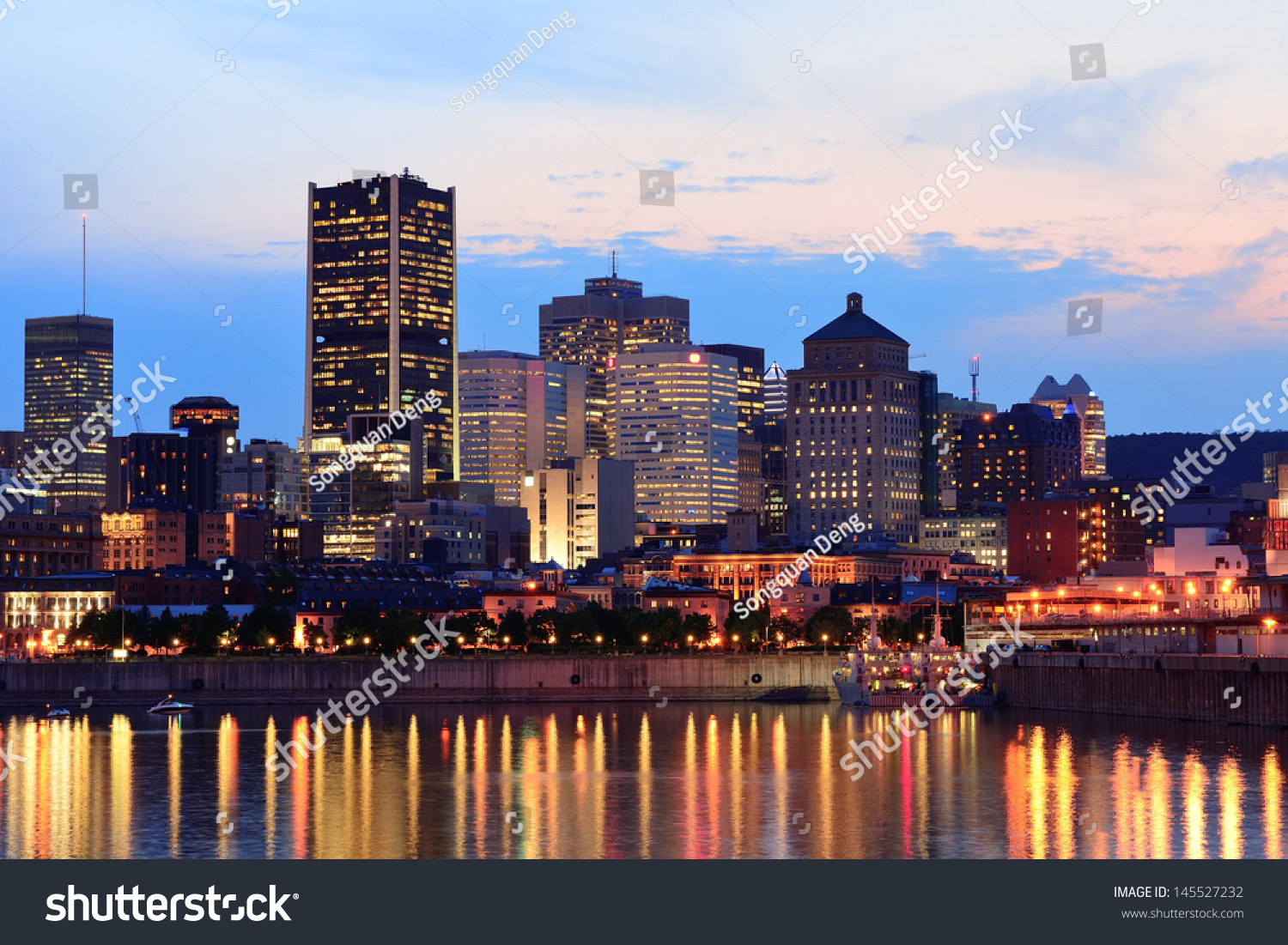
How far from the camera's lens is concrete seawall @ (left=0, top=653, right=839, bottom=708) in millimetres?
188250

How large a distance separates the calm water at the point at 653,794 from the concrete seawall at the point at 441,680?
4193 centimetres

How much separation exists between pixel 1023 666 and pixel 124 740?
268 feet

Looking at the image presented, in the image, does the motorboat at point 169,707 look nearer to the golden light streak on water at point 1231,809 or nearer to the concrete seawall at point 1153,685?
the concrete seawall at point 1153,685

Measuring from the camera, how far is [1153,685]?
149 m

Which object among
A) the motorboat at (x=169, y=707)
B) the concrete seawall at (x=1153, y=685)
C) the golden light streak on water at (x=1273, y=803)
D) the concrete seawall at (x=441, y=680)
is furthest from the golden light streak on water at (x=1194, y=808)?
the motorboat at (x=169, y=707)

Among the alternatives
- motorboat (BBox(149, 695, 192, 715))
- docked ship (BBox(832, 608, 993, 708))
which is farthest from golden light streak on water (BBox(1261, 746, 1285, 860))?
motorboat (BBox(149, 695, 192, 715))

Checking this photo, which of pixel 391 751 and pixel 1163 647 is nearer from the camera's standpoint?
pixel 391 751

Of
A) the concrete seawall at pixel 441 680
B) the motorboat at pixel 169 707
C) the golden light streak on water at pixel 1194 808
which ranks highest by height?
the concrete seawall at pixel 441 680

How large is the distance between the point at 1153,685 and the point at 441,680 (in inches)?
2930

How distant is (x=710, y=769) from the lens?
4250 inches

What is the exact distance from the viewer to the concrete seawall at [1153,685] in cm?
13012

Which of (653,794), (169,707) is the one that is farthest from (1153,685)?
(169,707)

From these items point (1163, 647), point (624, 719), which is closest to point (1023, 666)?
point (1163, 647)
